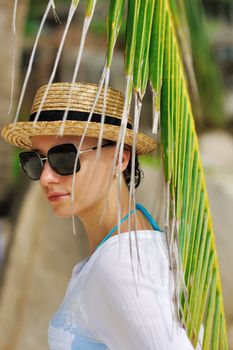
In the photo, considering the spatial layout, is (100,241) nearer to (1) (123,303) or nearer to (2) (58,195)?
(2) (58,195)

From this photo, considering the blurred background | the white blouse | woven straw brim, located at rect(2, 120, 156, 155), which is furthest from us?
the blurred background

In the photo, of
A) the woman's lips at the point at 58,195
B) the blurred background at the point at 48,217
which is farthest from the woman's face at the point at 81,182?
the blurred background at the point at 48,217

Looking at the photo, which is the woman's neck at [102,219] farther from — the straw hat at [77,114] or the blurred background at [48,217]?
the blurred background at [48,217]

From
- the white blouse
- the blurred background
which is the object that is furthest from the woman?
the blurred background

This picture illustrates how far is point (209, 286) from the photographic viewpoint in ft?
6.09

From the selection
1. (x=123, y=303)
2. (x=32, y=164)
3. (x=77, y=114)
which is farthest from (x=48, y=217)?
(x=123, y=303)

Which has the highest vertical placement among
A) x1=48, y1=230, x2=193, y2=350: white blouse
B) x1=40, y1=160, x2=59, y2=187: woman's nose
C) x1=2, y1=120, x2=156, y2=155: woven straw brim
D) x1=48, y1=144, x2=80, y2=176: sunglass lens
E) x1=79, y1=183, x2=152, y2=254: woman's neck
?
x1=2, y1=120, x2=156, y2=155: woven straw brim

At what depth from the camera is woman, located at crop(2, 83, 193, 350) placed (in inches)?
60.7

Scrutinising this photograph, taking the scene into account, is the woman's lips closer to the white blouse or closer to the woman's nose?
the woman's nose

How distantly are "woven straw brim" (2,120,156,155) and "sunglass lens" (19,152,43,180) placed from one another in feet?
0.18

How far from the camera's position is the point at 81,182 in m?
1.78

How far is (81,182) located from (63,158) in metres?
0.08

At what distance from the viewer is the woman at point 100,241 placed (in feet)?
5.06

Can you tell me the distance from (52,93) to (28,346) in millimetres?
4087
